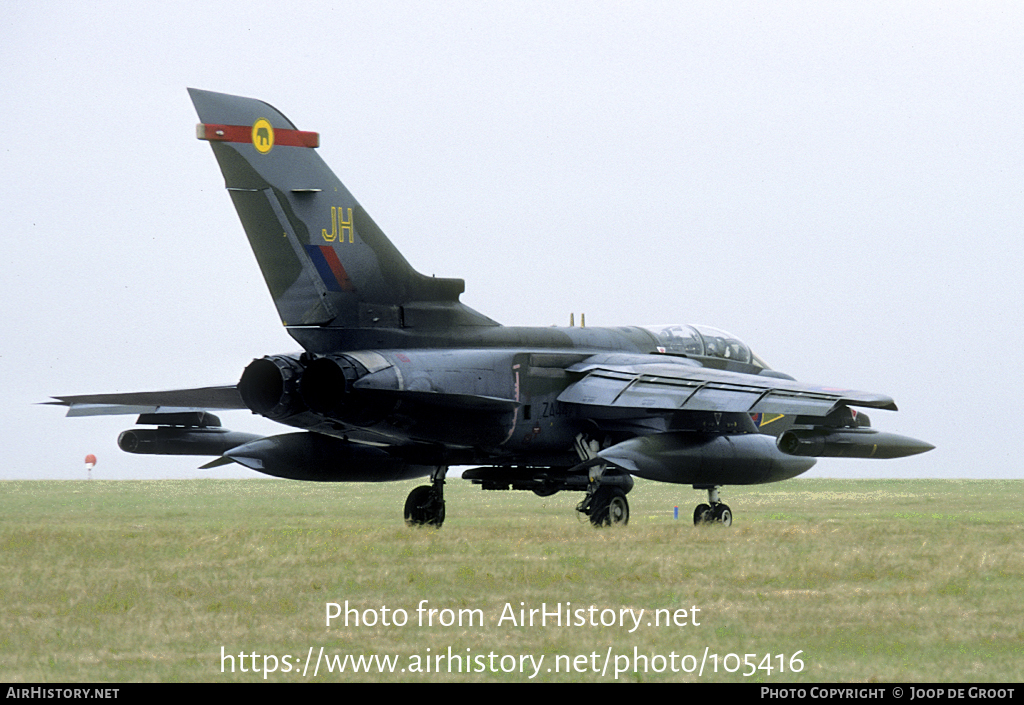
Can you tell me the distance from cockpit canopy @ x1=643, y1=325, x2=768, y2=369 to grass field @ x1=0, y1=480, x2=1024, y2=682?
2935mm

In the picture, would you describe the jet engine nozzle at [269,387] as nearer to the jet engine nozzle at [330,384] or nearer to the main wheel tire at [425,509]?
the jet engine nozzle at [330,384]

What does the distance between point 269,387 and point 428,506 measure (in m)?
4.11

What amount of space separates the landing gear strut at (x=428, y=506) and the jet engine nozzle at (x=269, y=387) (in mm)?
3672

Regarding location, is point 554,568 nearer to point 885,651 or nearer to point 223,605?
point 223,605

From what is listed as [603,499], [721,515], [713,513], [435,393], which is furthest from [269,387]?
[721,515]

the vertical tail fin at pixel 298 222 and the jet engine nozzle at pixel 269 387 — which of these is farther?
the vertical tail fin at pixel 298 222

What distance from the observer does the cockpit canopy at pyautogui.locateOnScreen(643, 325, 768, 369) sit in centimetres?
2116

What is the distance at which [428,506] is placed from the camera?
62.4 ft

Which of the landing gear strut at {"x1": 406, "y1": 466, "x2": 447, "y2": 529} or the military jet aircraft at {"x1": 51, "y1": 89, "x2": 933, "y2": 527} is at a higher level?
the military jet aircraft at {"x1": 51, "y1": 89, "x2": 933, "y2": 527}

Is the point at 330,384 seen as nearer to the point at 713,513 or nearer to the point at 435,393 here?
the point at 435,393

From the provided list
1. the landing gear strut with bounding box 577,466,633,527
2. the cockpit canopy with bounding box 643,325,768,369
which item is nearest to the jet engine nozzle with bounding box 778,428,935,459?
the landing gear strut with bounding box 577,466,633,527

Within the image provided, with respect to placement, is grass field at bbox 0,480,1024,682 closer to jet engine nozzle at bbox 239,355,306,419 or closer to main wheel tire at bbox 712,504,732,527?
main wheel tire at bbox 712,504,732,527

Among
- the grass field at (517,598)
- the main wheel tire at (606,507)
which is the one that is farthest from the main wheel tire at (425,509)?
the main wheel tire at (606,507)

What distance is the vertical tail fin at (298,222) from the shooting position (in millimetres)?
16750
